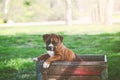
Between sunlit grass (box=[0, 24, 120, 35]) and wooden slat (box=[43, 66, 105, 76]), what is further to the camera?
sunlit grass (box=[0, 24, 120, 35])

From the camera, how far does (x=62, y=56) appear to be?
163 inches

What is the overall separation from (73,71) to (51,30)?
499 inches

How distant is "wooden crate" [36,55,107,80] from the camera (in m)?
3.98

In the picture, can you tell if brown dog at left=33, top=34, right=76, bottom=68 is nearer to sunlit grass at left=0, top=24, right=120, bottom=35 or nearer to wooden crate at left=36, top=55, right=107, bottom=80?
wooden crate at left=36, top=55, right=107, bottom=80

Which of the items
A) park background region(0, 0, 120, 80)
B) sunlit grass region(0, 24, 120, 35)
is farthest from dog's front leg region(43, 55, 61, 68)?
sunlit grass region(0, 24, 120, 35)

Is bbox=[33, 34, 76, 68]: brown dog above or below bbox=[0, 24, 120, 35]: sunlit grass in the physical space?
above

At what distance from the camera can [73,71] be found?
13.3 ft

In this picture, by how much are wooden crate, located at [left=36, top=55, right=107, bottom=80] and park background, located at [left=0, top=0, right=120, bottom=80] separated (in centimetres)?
129

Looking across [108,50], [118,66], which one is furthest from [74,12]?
[118,66]

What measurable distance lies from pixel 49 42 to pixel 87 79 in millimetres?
574

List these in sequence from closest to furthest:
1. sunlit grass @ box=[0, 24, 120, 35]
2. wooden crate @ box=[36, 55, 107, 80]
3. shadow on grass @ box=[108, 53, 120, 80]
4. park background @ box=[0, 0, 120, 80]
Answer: wooden crate @ box=[36, 55, 107, 80] < shadow on grass @ box=[108, 53, 120, 80] < park background @ box=[0, 0, 120, 80] < sunlit grass @ box=[0, 24, 120, 35]

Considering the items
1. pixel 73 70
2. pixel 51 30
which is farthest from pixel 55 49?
pixel 51 30

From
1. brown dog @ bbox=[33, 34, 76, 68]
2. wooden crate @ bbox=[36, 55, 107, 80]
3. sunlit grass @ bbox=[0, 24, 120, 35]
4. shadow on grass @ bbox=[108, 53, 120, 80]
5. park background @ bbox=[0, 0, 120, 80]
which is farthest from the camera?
sunlit grass @ bbox=[0, 24, 120, 35]

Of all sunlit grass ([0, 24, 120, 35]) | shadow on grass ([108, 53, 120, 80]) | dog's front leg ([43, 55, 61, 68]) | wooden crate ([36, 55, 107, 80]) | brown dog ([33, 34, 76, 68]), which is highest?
brown dog ([33, 34, 76, 68])
